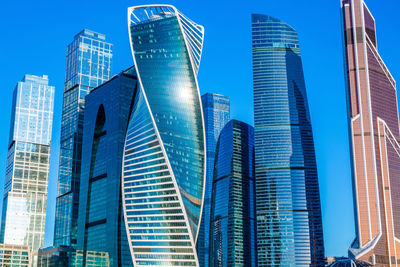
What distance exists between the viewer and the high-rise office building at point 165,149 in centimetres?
14475

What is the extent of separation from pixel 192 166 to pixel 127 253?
4231cm

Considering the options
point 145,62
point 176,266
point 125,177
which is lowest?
point 176,266

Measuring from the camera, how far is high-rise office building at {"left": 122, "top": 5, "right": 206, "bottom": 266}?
144750 mm

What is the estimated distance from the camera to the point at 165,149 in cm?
14525

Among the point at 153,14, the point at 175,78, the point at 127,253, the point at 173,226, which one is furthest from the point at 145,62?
the point at 127,253

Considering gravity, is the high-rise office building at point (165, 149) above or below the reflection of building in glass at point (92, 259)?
above

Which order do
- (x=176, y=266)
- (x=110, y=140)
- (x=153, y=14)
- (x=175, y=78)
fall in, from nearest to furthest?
1. (x=176, y=266)
2. (x=175, y=78)
3. (x=153, y=14)
4. (x=110, y=140)

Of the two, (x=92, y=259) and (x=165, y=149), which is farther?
(x=92, y=259)

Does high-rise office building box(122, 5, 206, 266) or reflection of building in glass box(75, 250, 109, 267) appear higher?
high-rise office building box(122, 5, 206, 266)

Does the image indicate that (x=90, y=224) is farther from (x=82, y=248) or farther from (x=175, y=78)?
(x=175, y=78)

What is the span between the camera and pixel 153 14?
169 meters

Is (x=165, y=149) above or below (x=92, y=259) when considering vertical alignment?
above

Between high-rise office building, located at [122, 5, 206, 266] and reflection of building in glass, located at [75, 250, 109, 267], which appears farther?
reflection of building in glass, located at [75, 250, 109, 267]

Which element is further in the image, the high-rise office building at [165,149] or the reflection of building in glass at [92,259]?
the reflection of building in glass at [92,259]
